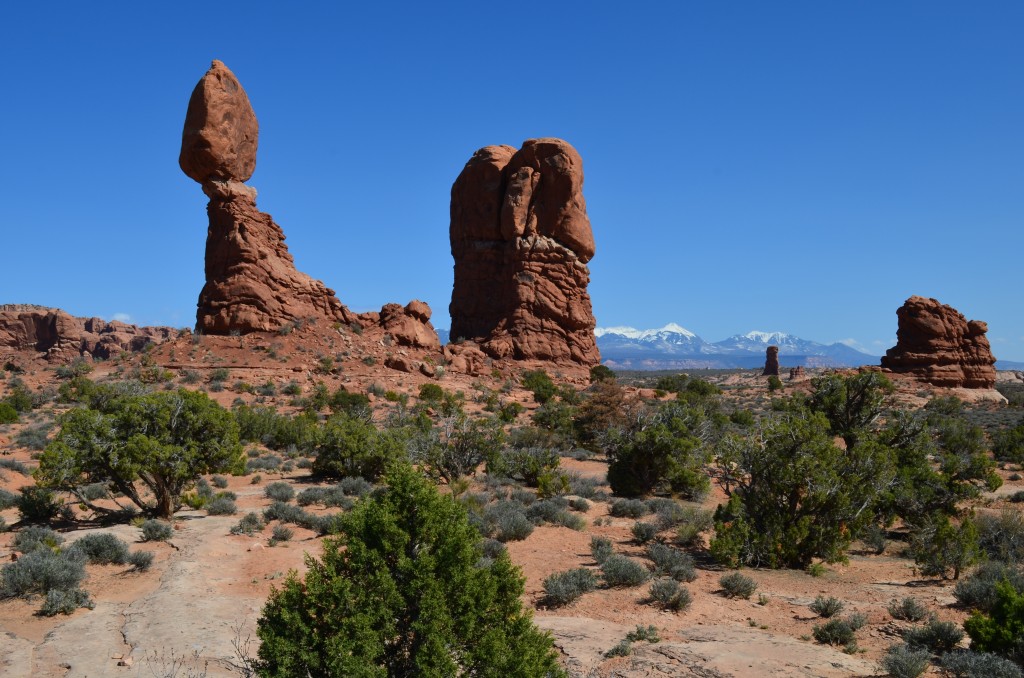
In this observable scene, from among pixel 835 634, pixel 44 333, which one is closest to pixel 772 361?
pixel 835 634

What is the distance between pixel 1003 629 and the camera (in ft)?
22.8

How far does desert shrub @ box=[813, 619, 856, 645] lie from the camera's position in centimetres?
812

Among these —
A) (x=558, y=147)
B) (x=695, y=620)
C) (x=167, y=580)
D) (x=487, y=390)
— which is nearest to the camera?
(x=695, y=620)

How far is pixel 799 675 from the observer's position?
720 centimetres

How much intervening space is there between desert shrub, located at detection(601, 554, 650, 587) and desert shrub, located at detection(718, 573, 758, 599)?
1188 millimetres

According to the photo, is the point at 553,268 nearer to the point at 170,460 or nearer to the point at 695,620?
the point at 170,460

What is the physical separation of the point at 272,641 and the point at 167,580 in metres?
6.45

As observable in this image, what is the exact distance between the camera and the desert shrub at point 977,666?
643cm

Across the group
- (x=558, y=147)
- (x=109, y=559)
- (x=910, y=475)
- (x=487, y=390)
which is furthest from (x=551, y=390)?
(x=109, y=559)

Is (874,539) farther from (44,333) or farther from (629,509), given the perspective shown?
(44,333)

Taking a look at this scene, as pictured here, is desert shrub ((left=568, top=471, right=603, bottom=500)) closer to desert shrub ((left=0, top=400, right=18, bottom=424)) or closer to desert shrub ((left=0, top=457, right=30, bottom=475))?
desert shrub ((left=0, top=457, right=30, bottom=475))

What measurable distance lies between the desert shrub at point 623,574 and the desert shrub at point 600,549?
73 centimetres

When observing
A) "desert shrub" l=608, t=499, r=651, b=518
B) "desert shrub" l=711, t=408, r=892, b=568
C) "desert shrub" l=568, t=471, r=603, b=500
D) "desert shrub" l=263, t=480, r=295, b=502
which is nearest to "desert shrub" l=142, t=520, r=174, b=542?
"desert shrub" l=263, t=480, r=295, b=502

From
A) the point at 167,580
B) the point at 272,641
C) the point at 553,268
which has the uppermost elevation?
the point at 553,268
